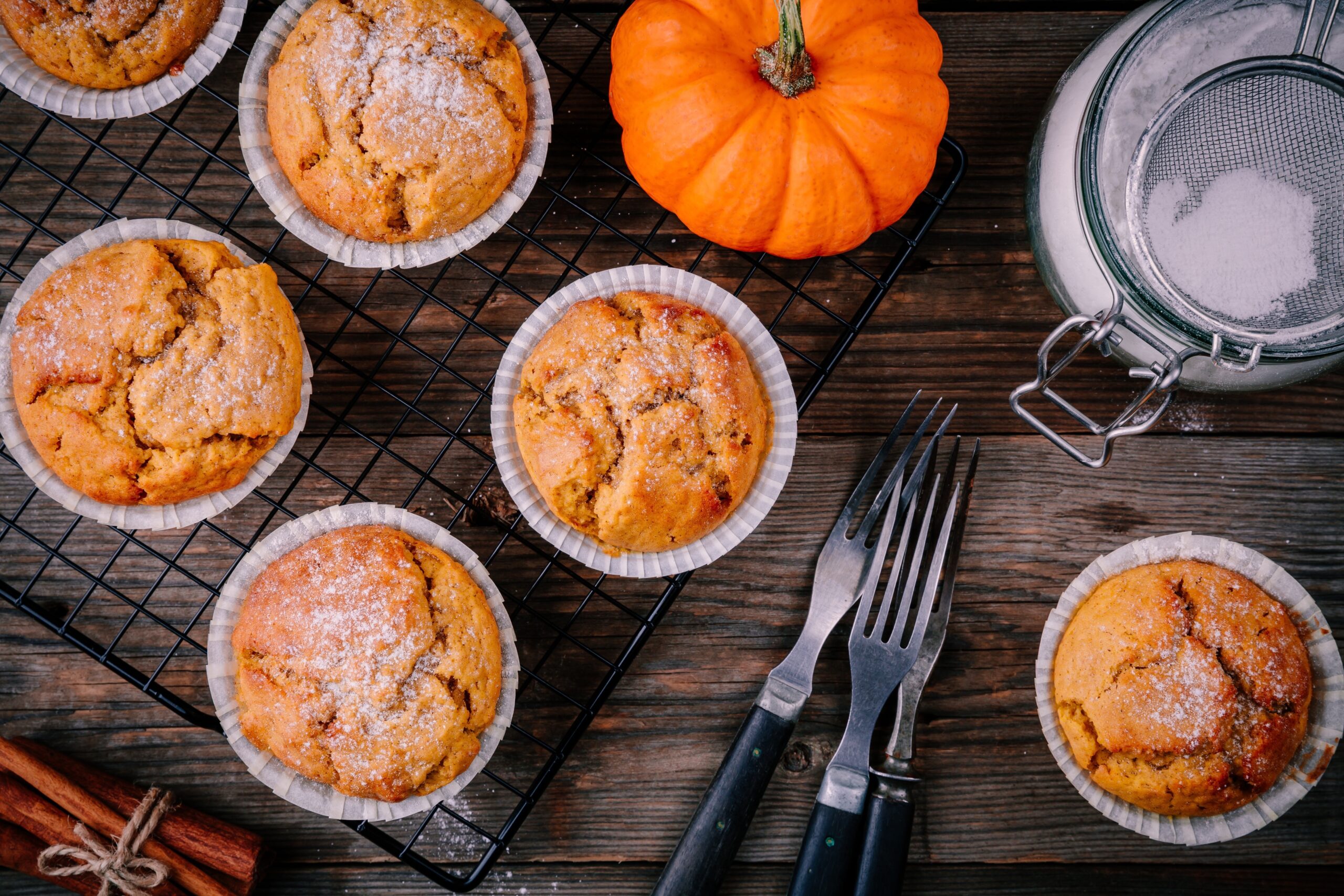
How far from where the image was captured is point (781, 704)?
256cm

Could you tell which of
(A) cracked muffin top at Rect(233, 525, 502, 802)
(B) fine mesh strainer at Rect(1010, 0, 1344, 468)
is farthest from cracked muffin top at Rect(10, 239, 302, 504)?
(B) fine mesh strainer at Rect(1010, 0, 1344, 468)

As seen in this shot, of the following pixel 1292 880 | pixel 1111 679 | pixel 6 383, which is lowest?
pixel 1292 880

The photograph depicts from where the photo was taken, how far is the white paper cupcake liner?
2.49 m

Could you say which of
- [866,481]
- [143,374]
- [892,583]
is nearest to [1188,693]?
[892,583]

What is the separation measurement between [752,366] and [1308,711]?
1981mm

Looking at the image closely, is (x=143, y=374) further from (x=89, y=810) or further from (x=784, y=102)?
(x=784, y=102)

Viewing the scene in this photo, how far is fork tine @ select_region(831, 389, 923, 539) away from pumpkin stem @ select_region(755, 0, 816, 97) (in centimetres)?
98

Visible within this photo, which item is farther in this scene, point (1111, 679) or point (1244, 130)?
point (1111, 679)

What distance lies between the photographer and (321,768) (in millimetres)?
2354

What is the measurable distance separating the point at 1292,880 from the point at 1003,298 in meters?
2.18

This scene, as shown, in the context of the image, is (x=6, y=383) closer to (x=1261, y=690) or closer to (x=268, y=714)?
(x=268, y=714)

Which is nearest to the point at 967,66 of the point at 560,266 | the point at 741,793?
the point at 560,266

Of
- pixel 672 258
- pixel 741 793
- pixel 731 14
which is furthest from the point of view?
pixel 672 258

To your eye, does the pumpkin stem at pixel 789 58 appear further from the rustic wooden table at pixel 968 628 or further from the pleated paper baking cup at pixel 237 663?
the pleated paper baking cup at pixel 237 663
